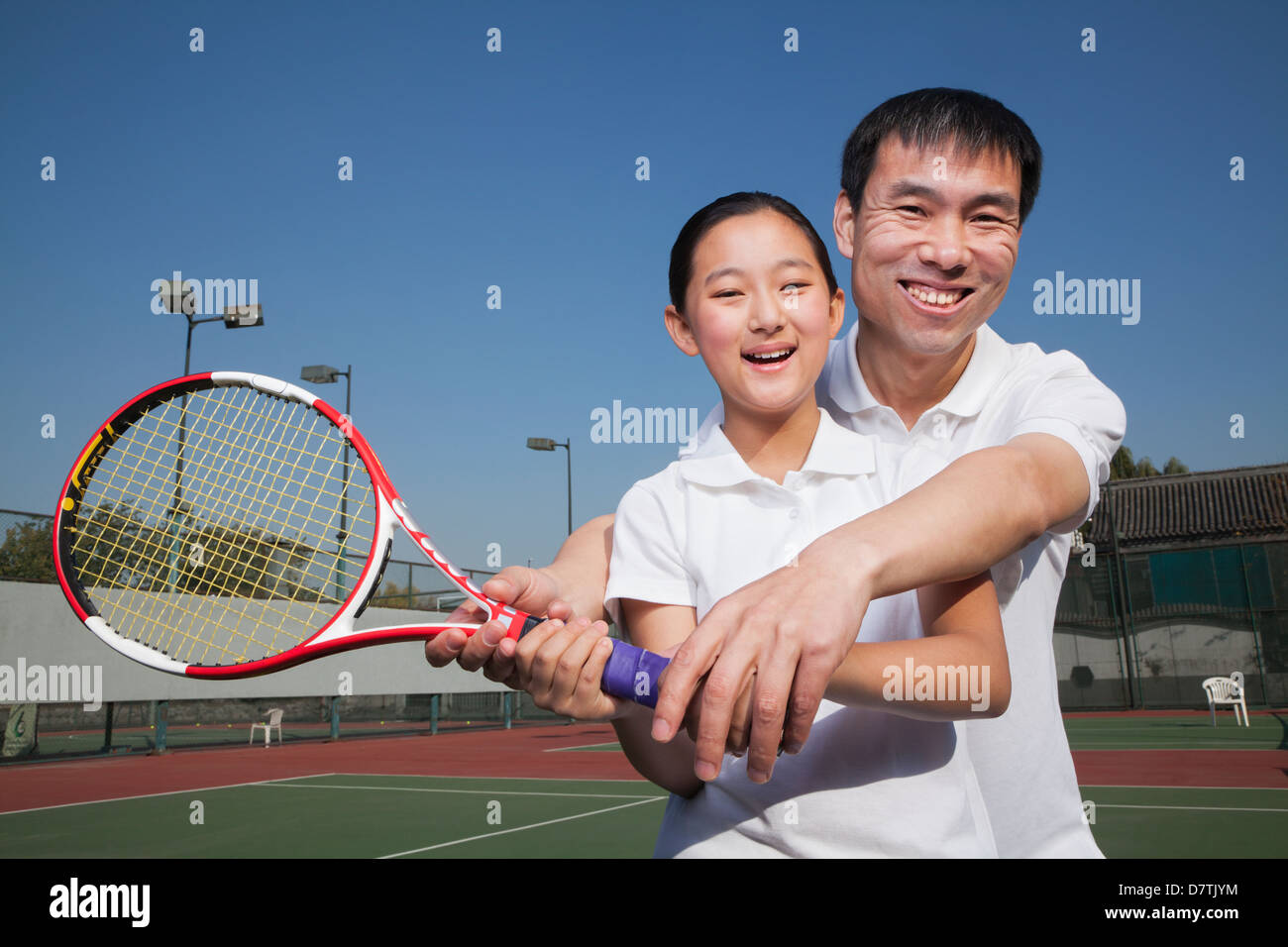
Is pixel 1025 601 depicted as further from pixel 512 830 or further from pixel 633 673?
pixel 512 830

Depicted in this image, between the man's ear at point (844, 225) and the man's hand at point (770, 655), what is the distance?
1053 millimetres

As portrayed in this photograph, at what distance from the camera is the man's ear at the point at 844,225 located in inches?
85.1

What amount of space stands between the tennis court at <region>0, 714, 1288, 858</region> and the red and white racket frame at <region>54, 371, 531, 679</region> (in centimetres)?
555

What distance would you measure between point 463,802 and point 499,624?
404 inches

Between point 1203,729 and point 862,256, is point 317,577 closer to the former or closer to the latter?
point 862,256

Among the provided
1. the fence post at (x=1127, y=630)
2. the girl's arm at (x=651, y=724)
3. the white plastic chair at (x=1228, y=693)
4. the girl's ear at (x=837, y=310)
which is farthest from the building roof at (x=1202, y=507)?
the girl's arm at (x=651, y=724)

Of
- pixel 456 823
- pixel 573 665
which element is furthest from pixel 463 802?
pixel 573 665

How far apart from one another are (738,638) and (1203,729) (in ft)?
69.7

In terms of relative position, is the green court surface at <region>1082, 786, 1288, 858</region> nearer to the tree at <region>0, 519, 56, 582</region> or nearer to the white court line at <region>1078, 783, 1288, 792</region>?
the white court line at <region>1078, 783, 1288, 792</region>

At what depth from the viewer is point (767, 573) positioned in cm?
167

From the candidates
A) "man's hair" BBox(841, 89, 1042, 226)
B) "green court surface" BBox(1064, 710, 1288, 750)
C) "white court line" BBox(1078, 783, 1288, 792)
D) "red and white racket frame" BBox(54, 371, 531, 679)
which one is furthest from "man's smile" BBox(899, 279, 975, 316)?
"green court surface" BBox(1064, 710, 1288, 750)

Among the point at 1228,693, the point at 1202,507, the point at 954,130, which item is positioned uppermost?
the point at 1202,507
